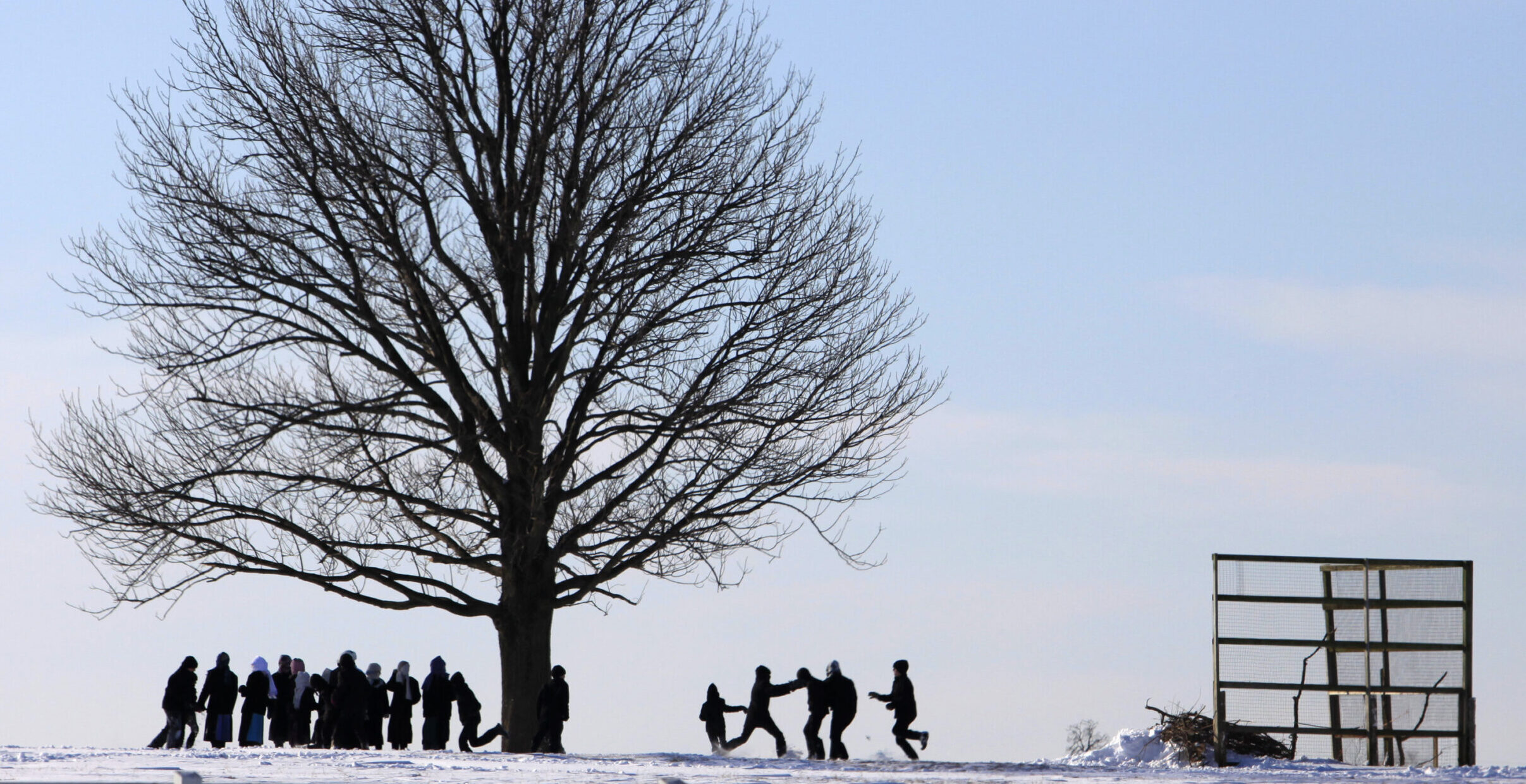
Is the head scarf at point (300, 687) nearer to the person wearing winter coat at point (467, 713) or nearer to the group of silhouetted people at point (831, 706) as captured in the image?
the person wearing winter coat at point (467, 713)

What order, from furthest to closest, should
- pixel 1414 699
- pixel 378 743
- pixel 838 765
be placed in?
pixel 378 743
pixel 1414 699
pixel 838 765

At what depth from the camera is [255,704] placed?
984 inches

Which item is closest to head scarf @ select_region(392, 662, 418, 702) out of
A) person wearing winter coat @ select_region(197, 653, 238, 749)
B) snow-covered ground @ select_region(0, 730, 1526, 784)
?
person wearing winter coat @ select_region(197, 653, 238, 749)

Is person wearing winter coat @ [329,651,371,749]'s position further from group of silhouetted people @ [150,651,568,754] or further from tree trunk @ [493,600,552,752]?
tree trunk @ [493,600,552,752]

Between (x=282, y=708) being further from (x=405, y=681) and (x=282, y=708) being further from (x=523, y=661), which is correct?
(x=523, y=661)

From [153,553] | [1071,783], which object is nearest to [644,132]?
[153,553]

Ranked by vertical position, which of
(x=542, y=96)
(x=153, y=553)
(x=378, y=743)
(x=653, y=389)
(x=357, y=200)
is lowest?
(x=378, y=743)

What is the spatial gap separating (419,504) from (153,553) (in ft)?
11.2

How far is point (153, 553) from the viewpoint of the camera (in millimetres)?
22172

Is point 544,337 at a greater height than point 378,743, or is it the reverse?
point 544,337

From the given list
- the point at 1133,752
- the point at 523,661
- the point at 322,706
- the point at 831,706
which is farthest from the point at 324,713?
the point at 1133,752

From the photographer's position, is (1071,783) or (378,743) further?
(378,743)

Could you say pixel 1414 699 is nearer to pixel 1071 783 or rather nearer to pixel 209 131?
pixel 1071 783

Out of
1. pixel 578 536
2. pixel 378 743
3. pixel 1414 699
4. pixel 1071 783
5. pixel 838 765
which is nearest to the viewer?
pixel 1071 783
